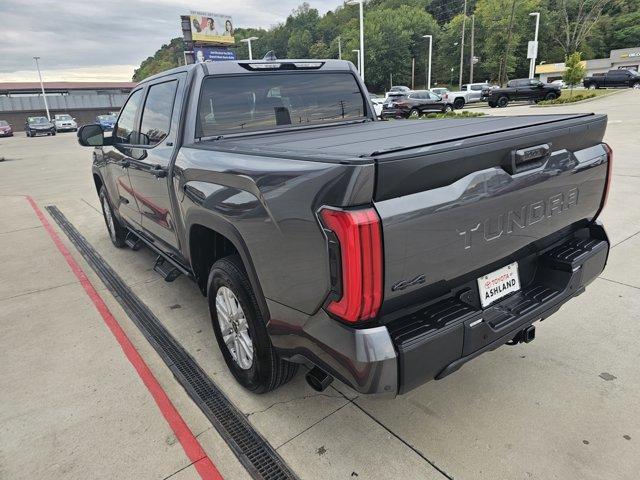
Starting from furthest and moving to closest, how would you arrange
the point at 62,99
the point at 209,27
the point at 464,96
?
the point at 62,99 → the point at 209,27 → the point at 464,96

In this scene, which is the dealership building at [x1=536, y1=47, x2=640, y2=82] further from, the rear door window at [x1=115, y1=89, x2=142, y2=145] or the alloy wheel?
the alloy wheel

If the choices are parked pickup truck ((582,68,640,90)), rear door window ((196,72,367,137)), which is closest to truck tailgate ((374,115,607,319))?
rear door window ((196,72,367,137))

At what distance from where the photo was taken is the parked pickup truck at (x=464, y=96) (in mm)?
30797

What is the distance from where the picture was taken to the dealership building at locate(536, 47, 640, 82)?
6150 centimetres

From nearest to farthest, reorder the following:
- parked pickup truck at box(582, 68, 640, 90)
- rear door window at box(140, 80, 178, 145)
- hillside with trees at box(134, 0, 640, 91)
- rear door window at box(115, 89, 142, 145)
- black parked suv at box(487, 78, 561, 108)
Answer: rear door window at box(140, 80, 178, 145)
rear door window at box(115, 89, 142, 145)
black parked suv at box(487, 78, 561, 108)
parked pickup truck at box(582, 68, 640, 90)
hillside with trees at box(134, 0, 640, 91)

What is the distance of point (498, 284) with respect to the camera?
85.7 inches

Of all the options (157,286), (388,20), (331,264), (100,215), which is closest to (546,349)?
(331,264)

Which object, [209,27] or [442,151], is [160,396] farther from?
[209,27]

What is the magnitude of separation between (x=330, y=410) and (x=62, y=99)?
71439 millimetres

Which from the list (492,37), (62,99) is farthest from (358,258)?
(492,37)

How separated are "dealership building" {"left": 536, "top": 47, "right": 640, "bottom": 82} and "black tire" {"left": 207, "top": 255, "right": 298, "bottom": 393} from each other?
69.1 meters

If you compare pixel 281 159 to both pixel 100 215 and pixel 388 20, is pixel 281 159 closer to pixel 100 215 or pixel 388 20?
pixel 100 215

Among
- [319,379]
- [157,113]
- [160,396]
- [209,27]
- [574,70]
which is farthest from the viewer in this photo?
[209,27]

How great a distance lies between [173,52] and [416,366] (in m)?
134
